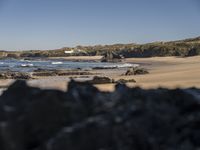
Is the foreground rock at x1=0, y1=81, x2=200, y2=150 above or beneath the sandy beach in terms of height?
above

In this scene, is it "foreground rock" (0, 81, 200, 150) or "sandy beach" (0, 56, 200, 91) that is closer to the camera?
"foreground rock" (0, 81, 200, 150)

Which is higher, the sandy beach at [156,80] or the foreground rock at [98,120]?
the foreground rock at [98,120]

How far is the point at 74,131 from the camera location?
7316 mm

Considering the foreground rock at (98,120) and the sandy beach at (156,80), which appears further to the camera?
the sandy beach at (156,80)

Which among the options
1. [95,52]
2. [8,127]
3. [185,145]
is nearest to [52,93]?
[8,127]

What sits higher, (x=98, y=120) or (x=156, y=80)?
(x=98, y=120)

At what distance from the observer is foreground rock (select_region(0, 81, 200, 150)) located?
725 centimetres

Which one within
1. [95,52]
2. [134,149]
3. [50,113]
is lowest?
[95,52]

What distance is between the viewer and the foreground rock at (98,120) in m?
7.25

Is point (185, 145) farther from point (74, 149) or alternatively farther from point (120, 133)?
point (74, 149)

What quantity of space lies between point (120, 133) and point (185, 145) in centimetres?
99

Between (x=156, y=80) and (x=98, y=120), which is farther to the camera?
(x=156, y=80)

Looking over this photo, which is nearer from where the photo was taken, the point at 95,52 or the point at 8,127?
the point at 8,127

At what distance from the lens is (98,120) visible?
7.49 m
